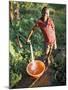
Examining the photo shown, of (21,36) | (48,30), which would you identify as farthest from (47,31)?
(21,36)

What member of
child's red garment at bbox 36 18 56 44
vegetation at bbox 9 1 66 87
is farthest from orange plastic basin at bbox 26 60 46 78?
child's red garment at bbox 36 18 56 44

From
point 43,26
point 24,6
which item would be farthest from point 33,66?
point 24,6

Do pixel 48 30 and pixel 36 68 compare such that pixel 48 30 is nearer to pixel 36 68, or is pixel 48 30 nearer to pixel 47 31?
pixel 47 31

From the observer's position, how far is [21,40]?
1393 millimetres

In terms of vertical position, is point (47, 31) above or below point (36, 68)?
above

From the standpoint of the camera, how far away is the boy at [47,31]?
1432 millimetres

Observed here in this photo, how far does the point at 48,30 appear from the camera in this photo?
1441 millimetres

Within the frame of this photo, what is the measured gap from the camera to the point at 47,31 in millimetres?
1440

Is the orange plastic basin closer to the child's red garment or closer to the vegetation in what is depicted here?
the vegetation

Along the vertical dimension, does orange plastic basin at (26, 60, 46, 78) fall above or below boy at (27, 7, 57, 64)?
below

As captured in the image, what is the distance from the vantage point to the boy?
1.43 meters

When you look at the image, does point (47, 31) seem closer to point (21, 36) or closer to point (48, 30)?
point (48, 30)

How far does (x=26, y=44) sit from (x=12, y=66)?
0.47 feet

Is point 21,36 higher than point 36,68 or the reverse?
higher
